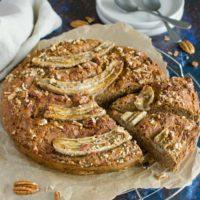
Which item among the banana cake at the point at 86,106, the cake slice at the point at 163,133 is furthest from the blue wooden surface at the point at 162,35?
the cake slice at the point at 163,133

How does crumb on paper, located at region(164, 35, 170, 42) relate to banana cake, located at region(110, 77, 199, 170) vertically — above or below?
below

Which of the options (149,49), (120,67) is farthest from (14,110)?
(149,49)

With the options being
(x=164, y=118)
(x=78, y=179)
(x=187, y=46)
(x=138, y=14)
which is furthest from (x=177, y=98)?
(x=138, y=14)

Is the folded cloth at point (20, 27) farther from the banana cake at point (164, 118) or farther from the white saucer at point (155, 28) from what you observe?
the banana cake at point (164, 118)

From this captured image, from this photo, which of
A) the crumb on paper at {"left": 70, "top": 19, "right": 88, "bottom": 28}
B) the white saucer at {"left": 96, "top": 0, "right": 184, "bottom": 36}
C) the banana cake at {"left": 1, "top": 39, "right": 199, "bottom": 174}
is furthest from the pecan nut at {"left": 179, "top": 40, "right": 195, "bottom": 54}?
the crumb on paper at {"left": 70, "top": 19, "right": 88, "bottom": 28}

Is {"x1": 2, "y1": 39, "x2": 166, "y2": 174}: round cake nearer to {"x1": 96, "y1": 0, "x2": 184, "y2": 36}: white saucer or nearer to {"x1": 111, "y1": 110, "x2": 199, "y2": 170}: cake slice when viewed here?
{"x1": 111, "y1": 110, "x2": 199, "y2": 170}: cake slice

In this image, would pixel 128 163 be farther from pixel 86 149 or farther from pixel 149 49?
pixel 149 49

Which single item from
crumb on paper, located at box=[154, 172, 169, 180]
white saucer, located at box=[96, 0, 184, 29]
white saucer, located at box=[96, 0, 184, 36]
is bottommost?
crumb on paper, located at box=[154, 172, 169, 180]
